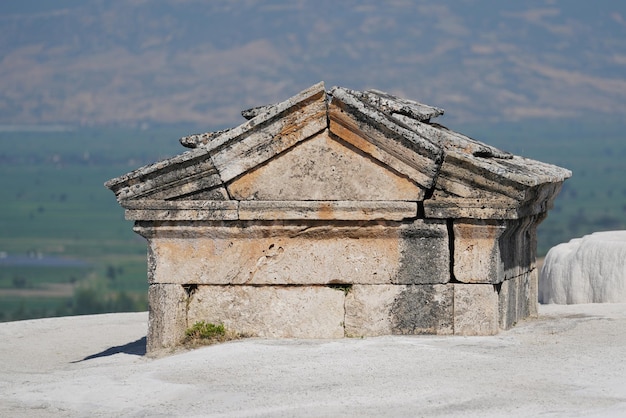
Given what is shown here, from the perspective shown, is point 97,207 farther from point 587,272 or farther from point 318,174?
point 318,174

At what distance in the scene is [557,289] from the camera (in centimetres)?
1719

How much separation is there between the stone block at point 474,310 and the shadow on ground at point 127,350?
3001mm

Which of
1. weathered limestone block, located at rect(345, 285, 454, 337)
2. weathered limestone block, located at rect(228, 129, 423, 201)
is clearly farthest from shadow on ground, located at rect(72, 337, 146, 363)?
weathered limestone block, located at rect(345, 285, 454, 337)

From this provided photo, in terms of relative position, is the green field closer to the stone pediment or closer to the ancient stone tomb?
the ancient stone tomb

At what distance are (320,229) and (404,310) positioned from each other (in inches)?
41.0

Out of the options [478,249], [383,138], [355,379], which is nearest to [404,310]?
[478,249]

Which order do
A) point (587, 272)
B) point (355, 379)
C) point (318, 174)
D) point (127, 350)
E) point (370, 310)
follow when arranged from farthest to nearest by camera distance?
point (587, 272) → point (127, 350) → point (318, 174) → point (370, 310) → point (355, 379)

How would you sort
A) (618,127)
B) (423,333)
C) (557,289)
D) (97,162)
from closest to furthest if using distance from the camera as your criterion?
1. (423,333)
2. (557,289)
3. (97,162)
4. (618,127)

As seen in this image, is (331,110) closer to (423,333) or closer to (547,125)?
(423,333)

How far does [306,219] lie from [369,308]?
977mm

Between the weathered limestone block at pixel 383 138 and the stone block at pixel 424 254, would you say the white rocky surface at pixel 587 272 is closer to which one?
the stone block at pixel 424 254

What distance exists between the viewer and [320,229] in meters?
12.8

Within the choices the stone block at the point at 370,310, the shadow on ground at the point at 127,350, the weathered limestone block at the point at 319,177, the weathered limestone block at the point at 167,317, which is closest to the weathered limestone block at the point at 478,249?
the stone block at the point at 370,310

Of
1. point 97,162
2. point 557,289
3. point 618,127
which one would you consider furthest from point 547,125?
point 557,289
